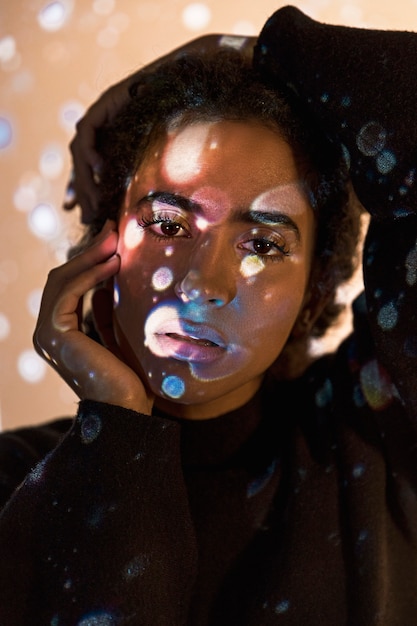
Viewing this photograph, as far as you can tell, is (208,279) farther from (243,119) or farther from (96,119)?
(96,119)

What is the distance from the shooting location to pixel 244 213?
945mm

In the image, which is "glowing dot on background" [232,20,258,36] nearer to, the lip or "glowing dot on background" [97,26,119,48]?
"glowing dot on background" [97,26,119,48]

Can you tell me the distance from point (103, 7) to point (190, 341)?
0.95 m

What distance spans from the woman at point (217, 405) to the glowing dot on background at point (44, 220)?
0.57 meters

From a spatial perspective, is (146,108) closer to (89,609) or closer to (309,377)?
(309,377)

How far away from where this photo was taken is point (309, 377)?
117 cm

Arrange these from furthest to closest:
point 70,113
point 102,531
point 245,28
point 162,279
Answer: point 70,113, point 245,28, point 162,279, point 102,531

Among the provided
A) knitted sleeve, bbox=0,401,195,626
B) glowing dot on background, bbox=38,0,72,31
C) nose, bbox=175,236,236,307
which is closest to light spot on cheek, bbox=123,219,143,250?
nose, bbox=175,236,236,307

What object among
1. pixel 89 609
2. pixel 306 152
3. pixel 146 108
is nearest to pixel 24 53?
pixel 146 108

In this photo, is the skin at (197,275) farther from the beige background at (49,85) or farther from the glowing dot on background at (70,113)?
the glowing dot on background at (70,113)

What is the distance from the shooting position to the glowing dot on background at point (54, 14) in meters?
1.58

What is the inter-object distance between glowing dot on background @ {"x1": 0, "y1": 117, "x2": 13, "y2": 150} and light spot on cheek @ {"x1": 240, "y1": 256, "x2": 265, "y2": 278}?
89 cm

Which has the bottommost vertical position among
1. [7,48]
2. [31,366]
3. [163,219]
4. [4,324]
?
[31,366]

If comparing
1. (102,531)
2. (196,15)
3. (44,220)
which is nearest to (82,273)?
(102,531)
